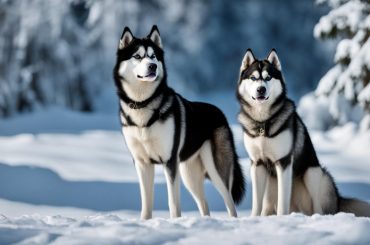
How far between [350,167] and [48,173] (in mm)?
4285

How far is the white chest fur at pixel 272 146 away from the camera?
439 cm

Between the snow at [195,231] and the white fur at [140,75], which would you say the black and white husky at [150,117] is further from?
the snow at [195,231]

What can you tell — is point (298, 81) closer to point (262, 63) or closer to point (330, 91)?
point (330, 91)

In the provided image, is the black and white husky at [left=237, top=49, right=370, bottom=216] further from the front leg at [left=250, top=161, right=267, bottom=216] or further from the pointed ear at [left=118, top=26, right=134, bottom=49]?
the pointed ear at [left=118, top=26, right=134, bottom=49]

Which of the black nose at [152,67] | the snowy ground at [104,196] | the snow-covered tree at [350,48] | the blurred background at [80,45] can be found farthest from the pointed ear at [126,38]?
the blurred background at [80,45]

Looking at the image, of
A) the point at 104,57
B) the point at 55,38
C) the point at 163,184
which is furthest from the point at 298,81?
the point at 163,184

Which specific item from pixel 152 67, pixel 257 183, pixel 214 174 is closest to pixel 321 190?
pixel 257 183

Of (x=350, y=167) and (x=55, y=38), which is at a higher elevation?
(x=55, y=38)

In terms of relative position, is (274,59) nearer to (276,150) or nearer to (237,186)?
(276,150)

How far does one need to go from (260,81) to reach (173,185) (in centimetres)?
97

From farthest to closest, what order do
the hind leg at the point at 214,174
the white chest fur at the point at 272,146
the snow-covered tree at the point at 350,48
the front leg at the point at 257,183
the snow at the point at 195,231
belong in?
the snow-covered tree at the point at 350,48 < the hind leg at the point at 214,174 < the front leg at the point at 257,183 < the white chest fur at the point at 272,146 < the snow at the point at 195,231

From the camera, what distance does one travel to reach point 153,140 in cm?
432

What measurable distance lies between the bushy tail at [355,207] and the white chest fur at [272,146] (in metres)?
0.81

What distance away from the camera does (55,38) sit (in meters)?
17.5
